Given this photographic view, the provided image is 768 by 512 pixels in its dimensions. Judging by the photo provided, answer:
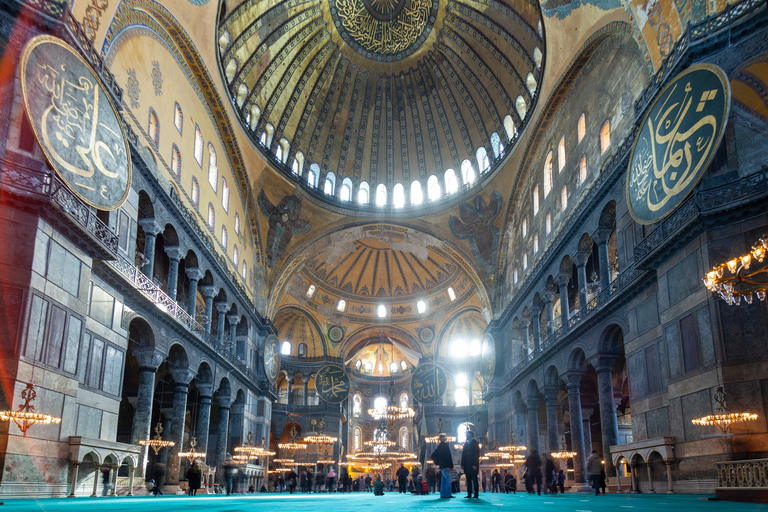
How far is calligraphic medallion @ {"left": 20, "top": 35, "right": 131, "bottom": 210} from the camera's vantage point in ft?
30.0

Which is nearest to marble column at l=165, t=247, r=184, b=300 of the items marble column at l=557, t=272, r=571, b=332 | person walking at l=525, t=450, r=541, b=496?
person walking at l=525, t=450, r=541, b=496

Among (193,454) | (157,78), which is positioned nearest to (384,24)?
(157,78)

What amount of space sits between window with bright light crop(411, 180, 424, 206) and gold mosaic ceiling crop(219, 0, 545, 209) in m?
0.20

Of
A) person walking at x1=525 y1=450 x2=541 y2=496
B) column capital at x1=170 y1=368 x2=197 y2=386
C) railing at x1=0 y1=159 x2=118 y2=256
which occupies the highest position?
railing at x1=0 y1=159 x2=118 y2=256

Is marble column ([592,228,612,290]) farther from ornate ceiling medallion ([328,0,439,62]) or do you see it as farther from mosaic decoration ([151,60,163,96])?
ornate ceiling medallion ([328,0,439,62])

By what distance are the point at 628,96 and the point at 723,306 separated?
6061 millimetres

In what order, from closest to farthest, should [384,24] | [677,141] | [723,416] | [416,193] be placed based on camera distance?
[723,416] → [677,141] → [384,24] → [416,193]

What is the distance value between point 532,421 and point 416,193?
1232cm

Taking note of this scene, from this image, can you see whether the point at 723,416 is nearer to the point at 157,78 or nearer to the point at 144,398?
the point at 144,398

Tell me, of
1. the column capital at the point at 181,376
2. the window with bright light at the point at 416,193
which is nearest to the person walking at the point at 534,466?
the column capital at the point at 181,376

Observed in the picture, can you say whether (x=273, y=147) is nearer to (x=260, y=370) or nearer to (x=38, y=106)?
(x=260, y=370)

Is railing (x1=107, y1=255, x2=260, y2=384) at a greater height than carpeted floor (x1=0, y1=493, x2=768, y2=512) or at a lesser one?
greater

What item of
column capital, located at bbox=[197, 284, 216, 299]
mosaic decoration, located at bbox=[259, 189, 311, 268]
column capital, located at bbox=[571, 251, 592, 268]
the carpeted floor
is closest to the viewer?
the carpeted floor

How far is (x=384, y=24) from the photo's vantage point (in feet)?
84.3
